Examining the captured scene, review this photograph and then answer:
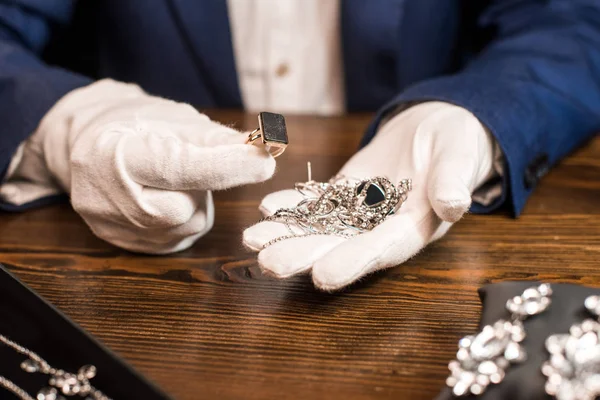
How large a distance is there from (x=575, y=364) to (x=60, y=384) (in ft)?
1.15

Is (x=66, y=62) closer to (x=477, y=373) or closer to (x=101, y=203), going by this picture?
(x=101, y=203)

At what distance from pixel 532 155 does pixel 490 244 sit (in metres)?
0.17

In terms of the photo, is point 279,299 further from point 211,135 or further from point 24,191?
point 24,191

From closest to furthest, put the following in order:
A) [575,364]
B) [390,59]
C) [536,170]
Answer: [575,364] < [536,170] < [390,59]

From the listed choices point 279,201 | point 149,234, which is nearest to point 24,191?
point 149,234

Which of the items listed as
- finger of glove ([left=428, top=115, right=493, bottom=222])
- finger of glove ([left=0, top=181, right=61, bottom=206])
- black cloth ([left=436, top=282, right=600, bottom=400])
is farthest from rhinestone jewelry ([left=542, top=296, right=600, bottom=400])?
finger of glove ([left=0, top=181, right=61, bottom=206])

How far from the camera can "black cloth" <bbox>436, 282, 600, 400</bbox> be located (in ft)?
1.39

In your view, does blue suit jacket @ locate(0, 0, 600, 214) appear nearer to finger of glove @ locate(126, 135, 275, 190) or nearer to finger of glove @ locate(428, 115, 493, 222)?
finger of glove @ locate(428, 115, 493, 222)

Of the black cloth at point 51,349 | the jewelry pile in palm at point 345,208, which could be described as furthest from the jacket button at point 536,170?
the black cloth at point 51,349

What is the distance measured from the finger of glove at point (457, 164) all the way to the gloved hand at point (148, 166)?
16 centimetres

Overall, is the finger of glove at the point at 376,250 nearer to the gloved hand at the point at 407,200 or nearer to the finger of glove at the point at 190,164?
the gloved hand at the point at 407,200

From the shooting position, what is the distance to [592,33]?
0.99m

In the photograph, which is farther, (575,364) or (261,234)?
(261,234)

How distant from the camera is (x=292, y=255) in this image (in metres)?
0.55
